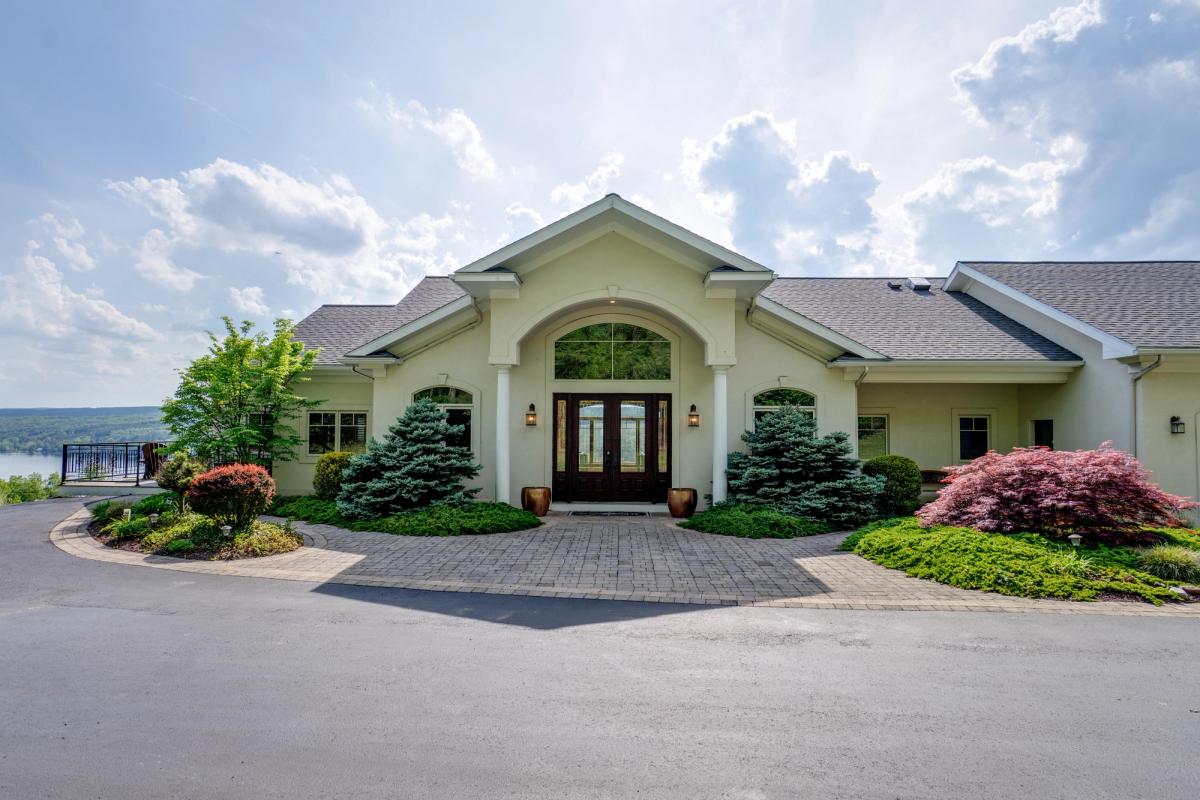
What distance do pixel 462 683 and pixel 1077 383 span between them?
1405cm

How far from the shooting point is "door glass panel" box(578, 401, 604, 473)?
13.0m

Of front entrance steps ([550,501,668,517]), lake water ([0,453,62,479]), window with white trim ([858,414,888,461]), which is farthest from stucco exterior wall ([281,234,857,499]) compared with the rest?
lake water ([0,453,62,479])

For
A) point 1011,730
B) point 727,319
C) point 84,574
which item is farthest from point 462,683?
point 727,319

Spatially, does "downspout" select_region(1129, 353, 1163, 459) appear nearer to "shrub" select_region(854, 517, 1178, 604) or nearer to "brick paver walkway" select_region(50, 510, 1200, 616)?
"shrub" select_region(854, 517, 1178, 604)

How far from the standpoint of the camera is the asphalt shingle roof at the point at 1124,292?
1121 centimetres

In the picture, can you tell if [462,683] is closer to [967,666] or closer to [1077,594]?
[967,666]

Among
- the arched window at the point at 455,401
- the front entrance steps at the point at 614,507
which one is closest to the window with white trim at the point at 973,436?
the front entrance steps at the point at 614,507

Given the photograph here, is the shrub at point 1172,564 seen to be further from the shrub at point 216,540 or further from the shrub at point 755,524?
the shrub at point 216,540

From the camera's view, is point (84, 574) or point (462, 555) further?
point (462, 555)

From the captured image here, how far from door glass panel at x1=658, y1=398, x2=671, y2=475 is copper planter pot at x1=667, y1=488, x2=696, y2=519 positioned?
101cm

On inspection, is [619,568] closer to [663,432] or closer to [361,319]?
[663,432]

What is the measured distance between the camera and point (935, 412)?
14.4 m

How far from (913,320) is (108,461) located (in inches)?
866

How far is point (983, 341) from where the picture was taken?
525 inches
